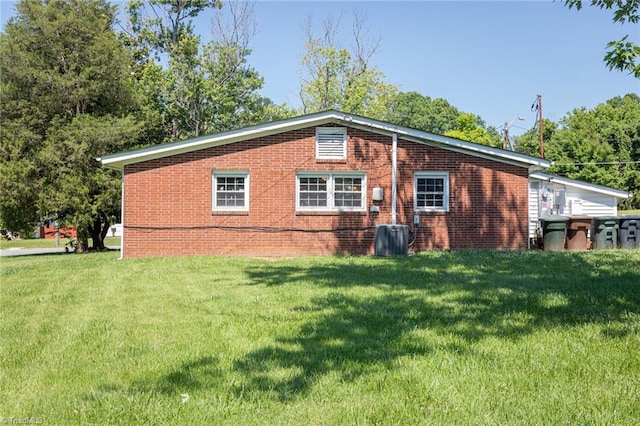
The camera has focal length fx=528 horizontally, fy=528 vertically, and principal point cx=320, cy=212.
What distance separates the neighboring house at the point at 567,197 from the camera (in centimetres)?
2095

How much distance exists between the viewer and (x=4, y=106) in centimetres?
2155

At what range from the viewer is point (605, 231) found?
645 inches

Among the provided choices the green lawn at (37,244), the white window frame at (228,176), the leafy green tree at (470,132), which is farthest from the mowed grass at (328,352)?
the leafy green tree at (470,132)

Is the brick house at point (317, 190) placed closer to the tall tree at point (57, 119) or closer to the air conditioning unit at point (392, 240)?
the air conditioning unit at point (392, 240)

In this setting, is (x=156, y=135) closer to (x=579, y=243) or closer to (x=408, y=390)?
(x=579, y=243)

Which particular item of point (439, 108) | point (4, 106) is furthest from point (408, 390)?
point (439, 108)

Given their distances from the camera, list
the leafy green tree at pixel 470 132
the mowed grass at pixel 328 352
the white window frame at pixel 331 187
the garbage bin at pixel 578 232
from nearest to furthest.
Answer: the mowed grass at pixel 328 352
the white window frame at pixel 331 187
the garbage bin at pixel 578 232
the leafy green tree at pixel 470 132

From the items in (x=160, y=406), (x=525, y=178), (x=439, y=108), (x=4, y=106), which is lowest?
(x=160, y=406)

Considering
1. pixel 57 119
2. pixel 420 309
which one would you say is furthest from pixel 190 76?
pixel 420 309

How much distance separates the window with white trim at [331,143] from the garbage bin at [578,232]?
7.44m

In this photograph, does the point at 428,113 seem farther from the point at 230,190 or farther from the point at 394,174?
the point at 230,190

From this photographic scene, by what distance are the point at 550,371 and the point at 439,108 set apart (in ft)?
208

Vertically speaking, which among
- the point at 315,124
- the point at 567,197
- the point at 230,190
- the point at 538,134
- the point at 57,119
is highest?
the point at 538,134

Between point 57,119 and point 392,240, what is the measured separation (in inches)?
628
